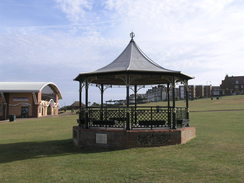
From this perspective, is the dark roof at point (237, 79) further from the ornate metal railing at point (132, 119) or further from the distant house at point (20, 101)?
the ornate metal railing at point (132, 119)

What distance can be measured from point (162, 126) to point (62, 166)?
6.13 metres

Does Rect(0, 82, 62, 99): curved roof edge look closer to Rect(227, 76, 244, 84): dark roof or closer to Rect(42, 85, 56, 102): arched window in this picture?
Rect(42, 85, 56, 102): arched window

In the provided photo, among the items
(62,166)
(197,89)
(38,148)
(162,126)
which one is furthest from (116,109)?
(197,89)

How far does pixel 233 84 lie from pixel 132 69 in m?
118

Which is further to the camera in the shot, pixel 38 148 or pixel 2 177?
pixel 38 148

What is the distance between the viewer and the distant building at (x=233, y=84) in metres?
116

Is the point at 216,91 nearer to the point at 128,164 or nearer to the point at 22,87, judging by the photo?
the point at 22,87

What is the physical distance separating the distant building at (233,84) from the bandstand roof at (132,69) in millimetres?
111699

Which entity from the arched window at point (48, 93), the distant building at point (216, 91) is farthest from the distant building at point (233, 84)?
the arched window at point (48, 93)

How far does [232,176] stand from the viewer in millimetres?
6973

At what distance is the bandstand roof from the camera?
39.2 feet

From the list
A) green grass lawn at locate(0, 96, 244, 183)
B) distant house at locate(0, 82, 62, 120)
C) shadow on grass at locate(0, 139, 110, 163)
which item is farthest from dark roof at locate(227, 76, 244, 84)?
shadow on grass at locate(0, 139, 110, 163)

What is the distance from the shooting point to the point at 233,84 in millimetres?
117562

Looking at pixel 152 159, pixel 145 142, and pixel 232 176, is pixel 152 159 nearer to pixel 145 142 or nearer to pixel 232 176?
pixel 145 142
